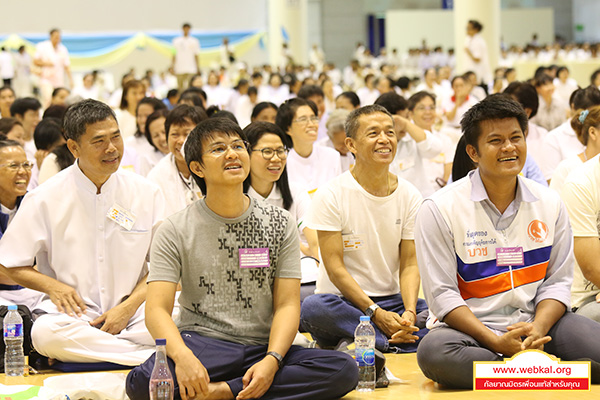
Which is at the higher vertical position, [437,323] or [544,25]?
[544,25]

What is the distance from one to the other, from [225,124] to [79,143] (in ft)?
3.11

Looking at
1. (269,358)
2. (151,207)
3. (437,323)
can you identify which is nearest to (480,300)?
(437,323)

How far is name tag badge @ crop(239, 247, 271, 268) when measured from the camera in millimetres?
3332

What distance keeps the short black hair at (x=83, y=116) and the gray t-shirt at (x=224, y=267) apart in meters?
0.86

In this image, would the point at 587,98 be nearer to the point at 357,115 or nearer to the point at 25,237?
the point at 357,115

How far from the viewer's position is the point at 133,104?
8.95 metres

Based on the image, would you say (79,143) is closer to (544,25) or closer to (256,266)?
(256,266)

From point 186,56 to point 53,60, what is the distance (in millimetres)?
3703

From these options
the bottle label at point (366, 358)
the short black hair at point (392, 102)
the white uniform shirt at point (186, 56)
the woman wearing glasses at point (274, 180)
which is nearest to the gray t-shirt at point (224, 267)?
the bottle label at point (366, 358)

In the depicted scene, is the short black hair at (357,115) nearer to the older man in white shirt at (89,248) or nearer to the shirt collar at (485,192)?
the shirt collar at (485,192)

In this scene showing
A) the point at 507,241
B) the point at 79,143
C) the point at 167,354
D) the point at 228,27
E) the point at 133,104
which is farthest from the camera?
the point at 228,27

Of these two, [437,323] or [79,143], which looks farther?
[79,143]

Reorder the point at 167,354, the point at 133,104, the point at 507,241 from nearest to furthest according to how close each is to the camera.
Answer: the point at 167,354 → the point at 507,241 → the point at 133,104

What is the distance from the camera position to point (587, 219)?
12.7 feet
